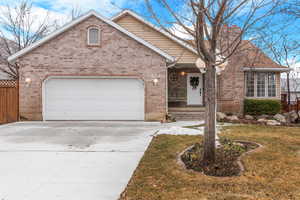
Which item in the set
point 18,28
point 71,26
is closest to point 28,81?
point 71,26

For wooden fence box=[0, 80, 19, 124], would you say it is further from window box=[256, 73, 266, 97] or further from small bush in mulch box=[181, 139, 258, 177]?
window box=[256, 73, 266, 97]

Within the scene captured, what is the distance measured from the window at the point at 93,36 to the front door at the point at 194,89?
265 inches

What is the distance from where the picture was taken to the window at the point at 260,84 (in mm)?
14562

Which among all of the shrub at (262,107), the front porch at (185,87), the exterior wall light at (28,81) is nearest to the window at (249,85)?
the shrub at (262,107)

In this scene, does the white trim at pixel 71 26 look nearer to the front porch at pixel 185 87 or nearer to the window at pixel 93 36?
the window at pixel 93 36

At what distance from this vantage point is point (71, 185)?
3621 mm

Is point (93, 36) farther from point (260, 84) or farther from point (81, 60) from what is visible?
point (260, 84)

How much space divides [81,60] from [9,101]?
4378 mm

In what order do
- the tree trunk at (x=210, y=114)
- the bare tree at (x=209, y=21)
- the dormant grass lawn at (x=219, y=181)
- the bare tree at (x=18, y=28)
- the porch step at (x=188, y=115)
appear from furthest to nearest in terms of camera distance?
1. the bare tree at (x=18, y=28)
2. the porch step at (x=188, y=115)
3. the tree trunk at (x=210, y=114)
4. the bare tree at (x=209, y=21)
5. the dormant grass lawn at (x=219, y=181)

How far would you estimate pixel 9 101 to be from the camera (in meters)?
11.0

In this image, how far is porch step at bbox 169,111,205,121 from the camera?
12594 millimetres

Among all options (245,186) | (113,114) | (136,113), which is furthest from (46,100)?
(245,186)

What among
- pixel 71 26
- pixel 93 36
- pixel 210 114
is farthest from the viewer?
pixel 93 36

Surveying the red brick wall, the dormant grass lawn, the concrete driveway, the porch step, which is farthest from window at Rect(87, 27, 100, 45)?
the dormant grass lawn
